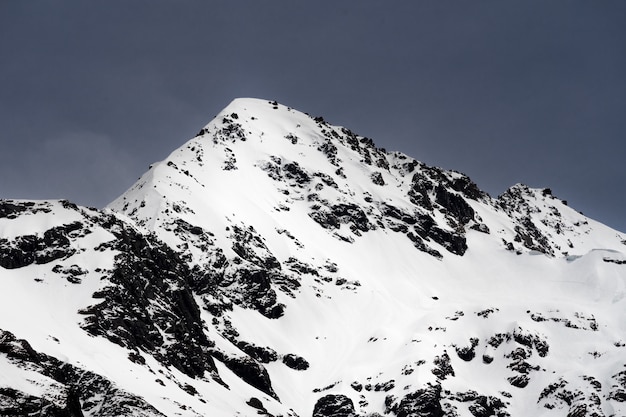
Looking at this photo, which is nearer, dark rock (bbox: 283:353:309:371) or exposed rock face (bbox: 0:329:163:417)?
exposed rock face (bbox: 0:329:163:417)

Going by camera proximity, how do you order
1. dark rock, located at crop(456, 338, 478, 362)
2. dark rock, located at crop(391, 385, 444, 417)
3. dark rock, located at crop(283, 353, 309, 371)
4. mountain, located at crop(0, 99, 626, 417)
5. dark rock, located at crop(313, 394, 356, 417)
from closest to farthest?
mountain, located at crop(0, 99, 626, 417) < dark rock, located at crop(313, 394, 356, 417) < dark rock, located at crop(391, 385, 444, 417) < dark rock, located at crop(283, 353, 309, 371) < dark rock, located at crop(456, 338, 478, 362)

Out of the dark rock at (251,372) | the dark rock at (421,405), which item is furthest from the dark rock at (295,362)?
the dark rock at (421,405)

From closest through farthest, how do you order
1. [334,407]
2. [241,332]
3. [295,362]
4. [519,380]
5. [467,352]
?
Answer: [334,407]
[295,362]
[519,380]
[241,332]
[467,352]

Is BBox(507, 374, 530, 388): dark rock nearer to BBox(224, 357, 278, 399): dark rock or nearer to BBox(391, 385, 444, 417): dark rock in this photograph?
BBox(391, 385, 444, 417): dark rock

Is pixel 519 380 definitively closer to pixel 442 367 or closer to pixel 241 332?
pixel 442 367

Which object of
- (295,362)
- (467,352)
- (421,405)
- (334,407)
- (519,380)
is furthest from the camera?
(467,352)

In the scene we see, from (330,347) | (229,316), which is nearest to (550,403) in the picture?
(330,347)

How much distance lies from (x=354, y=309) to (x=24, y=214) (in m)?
84.4

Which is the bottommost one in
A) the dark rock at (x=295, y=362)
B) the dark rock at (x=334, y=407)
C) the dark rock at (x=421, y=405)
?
the dark rock at (x=334, y=407)

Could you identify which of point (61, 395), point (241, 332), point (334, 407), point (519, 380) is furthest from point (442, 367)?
point (61, 395)

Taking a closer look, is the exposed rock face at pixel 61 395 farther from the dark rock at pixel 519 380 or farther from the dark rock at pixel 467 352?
the dark rock at pixel 467 352

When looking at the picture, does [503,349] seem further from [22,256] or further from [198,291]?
[22,256]

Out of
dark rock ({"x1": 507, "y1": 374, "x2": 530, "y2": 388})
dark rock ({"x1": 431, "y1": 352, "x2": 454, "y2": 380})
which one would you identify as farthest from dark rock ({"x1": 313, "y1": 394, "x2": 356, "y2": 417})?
dark rock ({"x1": 507, "y1": 374, "x2": 530, "y2": 388})

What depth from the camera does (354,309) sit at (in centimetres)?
19088
